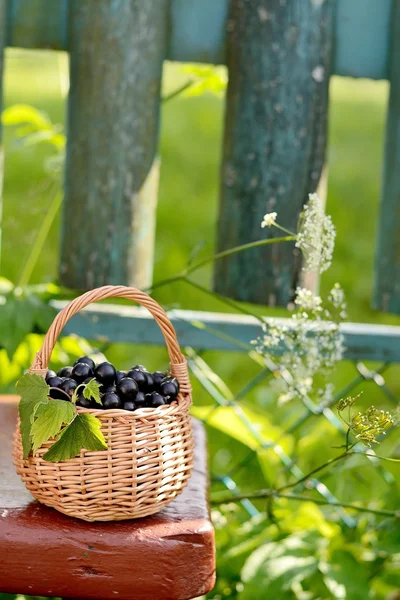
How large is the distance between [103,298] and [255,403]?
2.10 metres

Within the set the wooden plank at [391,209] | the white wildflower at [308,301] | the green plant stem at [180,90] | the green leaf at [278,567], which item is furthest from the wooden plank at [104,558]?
the green plant stem at [180,90]

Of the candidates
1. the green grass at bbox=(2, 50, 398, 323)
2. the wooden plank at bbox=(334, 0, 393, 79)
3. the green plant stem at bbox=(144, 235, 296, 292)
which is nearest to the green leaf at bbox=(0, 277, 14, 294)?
the green plant stem at bbox=(144, 235, 296, 292)

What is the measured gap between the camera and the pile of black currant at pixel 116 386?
1105 millimetres

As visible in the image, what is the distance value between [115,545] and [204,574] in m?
0.13

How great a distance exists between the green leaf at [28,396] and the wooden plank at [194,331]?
0.71 metres

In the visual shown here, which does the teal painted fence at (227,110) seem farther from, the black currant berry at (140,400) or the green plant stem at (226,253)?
the black currant berry at (140,400)

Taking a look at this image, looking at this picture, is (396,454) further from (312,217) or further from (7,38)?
(7,38)

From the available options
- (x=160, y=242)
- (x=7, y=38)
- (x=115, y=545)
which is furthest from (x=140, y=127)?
(x=160, y=242)

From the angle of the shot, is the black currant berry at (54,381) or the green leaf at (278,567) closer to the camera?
the black currant berry at (54,381)

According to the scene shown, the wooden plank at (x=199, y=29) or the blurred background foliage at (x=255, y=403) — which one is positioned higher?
the wooden plank at (x=199, y=29)

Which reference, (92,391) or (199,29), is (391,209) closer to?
(199,29)

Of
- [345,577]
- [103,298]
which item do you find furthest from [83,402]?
[345,577]

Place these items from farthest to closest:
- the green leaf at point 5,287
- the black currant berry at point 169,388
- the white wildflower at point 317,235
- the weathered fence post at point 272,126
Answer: the green leaf at point 5,287 < the weathered fence post at point 272,126 < the white wildflower at point 317,235 < the black currant berry at point 169,388

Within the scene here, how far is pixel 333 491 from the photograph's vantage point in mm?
2031
